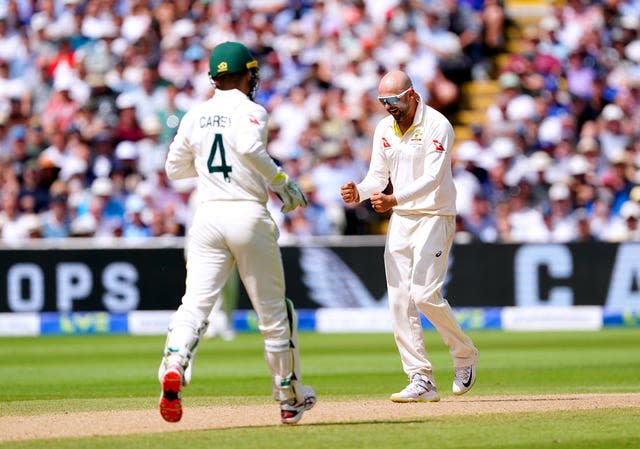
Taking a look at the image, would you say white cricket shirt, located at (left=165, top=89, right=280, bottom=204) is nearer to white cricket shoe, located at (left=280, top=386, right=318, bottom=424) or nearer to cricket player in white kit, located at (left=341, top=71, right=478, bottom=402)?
white cricket shoe, located at (left=280, top=386, right=318, bottom=424)

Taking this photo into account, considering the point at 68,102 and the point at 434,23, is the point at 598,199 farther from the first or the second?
the point at 68,102

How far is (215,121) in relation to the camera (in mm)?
7414

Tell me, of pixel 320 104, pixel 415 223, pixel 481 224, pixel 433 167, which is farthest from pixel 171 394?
pixel 320 104

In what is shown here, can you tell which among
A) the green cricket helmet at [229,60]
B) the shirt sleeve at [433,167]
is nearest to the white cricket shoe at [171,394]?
the green cricket helmet at [229,60]

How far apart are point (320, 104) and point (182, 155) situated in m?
11.8

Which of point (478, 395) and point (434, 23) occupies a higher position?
point (434, 23)

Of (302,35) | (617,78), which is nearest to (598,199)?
(617,78)

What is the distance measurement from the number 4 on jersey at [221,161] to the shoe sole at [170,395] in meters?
1.07

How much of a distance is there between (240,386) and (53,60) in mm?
10428

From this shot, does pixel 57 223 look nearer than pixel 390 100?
No

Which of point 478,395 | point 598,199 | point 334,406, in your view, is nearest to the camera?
point 334,406

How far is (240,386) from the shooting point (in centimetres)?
1101

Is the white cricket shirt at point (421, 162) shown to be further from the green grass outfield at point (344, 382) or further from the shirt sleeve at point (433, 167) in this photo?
the green grass outfield at point (344, 382)

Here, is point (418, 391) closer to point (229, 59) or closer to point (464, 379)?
point (464, 379)
